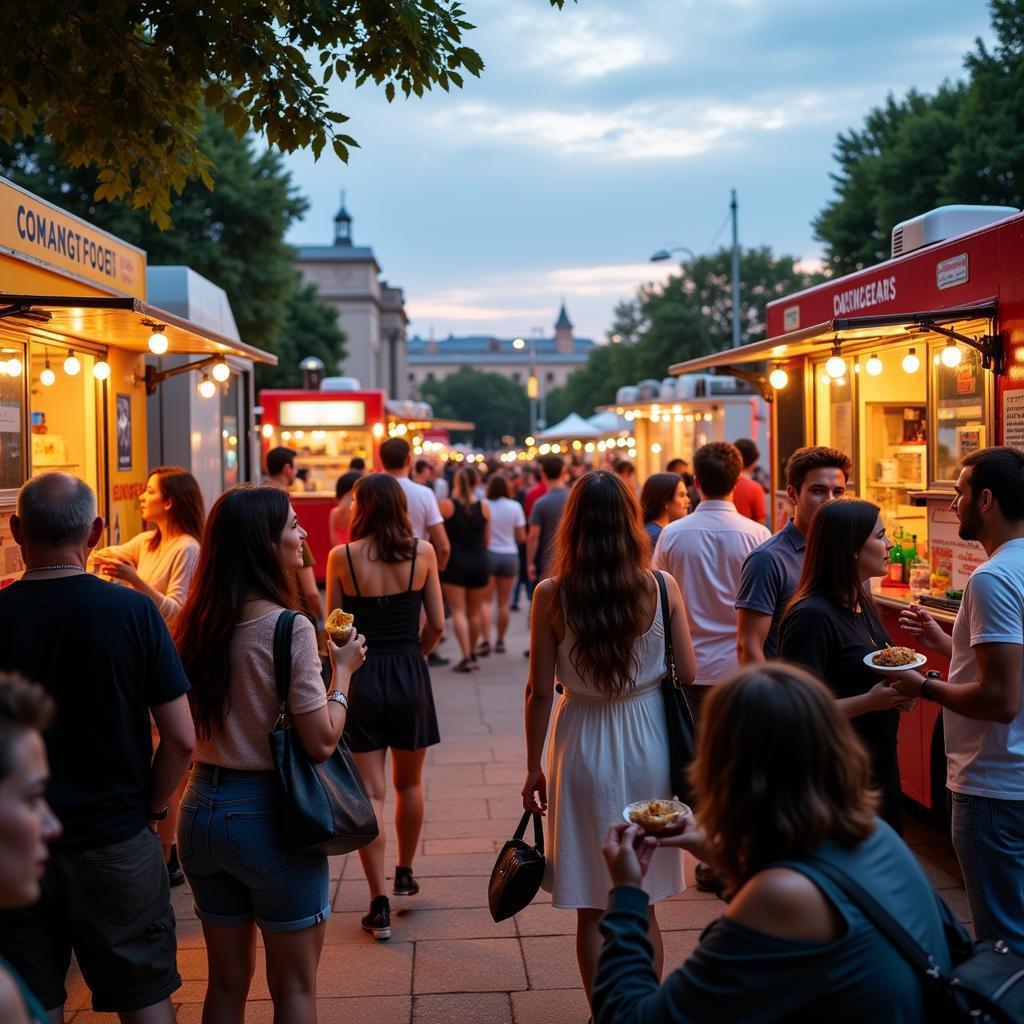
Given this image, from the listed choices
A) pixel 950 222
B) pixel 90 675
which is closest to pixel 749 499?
pixel 950 222

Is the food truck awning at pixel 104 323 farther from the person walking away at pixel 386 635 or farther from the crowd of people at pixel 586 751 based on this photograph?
the crowd of people at pixel 586 751

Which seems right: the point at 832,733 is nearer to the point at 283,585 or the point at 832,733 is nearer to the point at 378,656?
the point at 283,585

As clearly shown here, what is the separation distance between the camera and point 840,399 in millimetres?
9742

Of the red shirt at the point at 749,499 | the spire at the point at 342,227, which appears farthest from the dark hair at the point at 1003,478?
the spire at the point at 342,227

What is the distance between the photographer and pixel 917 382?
924 cm

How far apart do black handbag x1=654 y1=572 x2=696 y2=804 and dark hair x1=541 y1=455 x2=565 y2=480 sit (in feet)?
27.3

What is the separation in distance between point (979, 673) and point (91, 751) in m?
2.50

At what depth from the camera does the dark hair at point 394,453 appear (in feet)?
31.5

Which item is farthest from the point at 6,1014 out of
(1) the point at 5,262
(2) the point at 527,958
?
(1) the point at 5,262

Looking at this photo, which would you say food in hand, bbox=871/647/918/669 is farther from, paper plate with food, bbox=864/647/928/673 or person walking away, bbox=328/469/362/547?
person walking away, bbox=328/469/362/547

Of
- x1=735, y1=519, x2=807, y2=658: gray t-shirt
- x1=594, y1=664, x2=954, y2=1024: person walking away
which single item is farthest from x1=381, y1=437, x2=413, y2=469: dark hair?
x1=594, y1=664, x2=954, y2=1024: person walking away

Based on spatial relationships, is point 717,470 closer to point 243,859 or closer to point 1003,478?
point 1003,478

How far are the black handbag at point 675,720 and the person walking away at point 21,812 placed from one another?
2.38 metres

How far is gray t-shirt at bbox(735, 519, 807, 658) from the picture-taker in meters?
4.75
